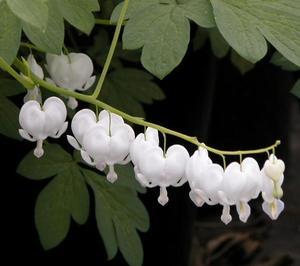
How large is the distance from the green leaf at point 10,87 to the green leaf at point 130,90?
310mm

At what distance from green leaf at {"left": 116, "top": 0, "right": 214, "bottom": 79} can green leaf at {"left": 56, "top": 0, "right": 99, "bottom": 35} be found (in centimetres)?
4

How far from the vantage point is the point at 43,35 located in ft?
3.48

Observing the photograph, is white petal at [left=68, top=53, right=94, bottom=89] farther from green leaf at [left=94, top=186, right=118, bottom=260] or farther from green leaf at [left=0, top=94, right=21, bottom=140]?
green leaf at [left=94, top=186, right=118, bottom=260]

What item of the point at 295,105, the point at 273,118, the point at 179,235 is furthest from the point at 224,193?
the point at 295,105

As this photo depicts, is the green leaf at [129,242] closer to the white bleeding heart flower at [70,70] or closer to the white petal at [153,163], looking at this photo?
the white bleeding heart flower at [70,70]

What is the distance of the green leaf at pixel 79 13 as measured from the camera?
3.62 ft

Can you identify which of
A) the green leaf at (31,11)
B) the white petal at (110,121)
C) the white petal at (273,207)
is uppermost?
the green leaf at (31,11)

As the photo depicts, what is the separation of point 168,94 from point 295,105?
8.99 feet

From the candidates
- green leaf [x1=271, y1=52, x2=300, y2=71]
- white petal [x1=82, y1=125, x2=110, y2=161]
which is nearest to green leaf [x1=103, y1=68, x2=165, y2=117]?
green leaf [x1=271, y1=52, x2=300, y2=71]

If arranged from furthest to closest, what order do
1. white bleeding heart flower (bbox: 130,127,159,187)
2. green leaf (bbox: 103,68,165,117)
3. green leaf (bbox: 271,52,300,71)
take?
green leaf (bbox: 103,68,165,117)
green leaf (bbox: 271,52,300,71)
white bleeding heart flower (bbox: 130,127,159,187)

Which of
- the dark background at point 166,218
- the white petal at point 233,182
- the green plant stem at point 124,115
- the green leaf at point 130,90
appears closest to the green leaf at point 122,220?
the green leaf at point 130,90

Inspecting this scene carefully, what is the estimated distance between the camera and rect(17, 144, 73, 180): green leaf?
57.6 inches

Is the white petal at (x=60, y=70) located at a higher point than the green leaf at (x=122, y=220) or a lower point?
higher

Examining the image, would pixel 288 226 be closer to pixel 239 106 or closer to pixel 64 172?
pixel 239 106
